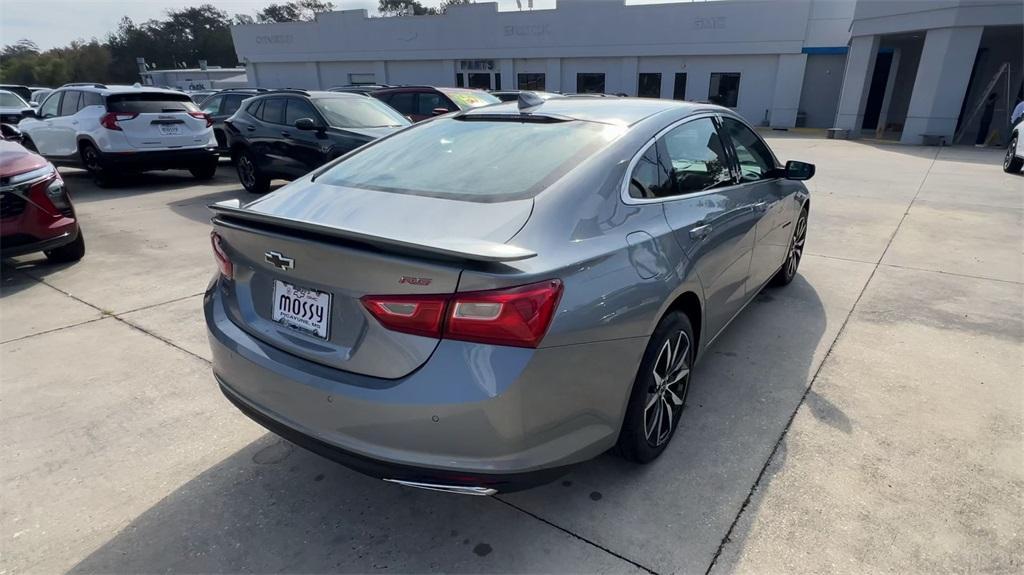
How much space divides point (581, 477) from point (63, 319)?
4.23 m

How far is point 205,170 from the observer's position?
10984mm

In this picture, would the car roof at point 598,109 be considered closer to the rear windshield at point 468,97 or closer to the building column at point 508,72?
the rear windshield at point 468,97

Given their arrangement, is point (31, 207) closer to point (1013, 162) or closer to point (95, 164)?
point (95, 164)

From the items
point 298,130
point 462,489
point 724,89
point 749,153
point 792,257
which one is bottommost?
point 792,257

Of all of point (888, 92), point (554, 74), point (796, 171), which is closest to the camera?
point (796, 171)

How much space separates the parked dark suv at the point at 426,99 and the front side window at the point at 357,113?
8.57 ft

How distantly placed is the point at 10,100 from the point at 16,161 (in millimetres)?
13901

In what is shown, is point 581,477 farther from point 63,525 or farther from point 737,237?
point 63,525

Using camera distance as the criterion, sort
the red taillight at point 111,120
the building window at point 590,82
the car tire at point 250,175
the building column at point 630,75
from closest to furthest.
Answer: the car tire at point 250,175, the red taillight at point 111,120, the building column at point 630,75, the building window at point 590,82

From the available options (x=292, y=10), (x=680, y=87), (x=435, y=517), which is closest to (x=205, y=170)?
(x=435, y=517)

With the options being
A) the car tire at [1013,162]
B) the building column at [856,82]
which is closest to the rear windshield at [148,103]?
the car tire at [1013,162]

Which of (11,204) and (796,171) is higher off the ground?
(796,171)

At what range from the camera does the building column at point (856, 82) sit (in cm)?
1942

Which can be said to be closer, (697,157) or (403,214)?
(403,214)
